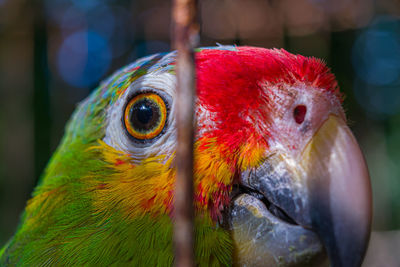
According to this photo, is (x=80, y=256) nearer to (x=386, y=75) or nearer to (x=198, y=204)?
(x=198, y=204)

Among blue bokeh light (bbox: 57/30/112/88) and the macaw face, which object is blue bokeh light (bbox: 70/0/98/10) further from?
the macaw face

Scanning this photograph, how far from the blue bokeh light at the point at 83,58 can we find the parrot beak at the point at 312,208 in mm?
3611

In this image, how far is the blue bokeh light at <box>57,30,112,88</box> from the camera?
3975 millimetres

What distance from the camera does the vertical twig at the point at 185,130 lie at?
0.47 metres

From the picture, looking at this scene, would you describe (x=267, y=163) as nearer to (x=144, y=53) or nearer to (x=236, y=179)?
(x=236, y=179)

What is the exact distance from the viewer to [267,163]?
917mm

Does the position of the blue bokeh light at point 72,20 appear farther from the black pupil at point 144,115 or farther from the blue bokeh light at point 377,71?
the blue bokeh light at point 377,71

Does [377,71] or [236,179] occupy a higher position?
[377,71]

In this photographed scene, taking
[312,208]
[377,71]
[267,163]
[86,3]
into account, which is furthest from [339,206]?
[377,71]

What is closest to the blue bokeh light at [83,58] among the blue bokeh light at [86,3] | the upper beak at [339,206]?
the blue bokeh light at [86,3]

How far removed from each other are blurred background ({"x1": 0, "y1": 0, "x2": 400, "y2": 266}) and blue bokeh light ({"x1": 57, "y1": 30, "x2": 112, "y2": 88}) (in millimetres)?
12

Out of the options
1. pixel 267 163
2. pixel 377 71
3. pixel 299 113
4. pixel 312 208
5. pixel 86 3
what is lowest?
pixel 312 208

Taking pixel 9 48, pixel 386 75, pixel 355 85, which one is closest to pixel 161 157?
pixel 9 48

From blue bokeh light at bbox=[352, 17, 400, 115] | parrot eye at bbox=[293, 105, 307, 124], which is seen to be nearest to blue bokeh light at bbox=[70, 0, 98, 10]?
blue bokeh light at bbox=[352, 17, 400, 115]
